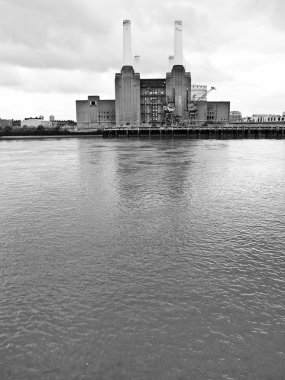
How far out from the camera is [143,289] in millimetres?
8977

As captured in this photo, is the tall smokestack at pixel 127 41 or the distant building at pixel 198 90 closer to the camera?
the tall smokestack at pixel 127 41

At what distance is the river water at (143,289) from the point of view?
6.39m

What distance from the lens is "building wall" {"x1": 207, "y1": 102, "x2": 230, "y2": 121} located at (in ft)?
506

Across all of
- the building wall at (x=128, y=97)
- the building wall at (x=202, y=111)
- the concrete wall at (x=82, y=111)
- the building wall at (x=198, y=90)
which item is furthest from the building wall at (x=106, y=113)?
the building wall at (x=198, y=90)

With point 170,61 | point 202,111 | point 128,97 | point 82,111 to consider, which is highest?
point 170,61

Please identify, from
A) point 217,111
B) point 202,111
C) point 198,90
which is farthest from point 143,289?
point 198,90

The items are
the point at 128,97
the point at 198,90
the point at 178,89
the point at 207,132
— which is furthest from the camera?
the point at 198,90

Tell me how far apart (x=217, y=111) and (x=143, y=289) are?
503ft

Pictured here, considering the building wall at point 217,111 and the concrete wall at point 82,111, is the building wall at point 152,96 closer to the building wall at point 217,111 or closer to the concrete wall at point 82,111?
the building wall at point 217,111

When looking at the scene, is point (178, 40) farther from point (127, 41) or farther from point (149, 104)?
point (149, 104)

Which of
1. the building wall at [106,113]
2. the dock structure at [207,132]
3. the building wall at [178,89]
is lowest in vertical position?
the dock structure at [207,132]

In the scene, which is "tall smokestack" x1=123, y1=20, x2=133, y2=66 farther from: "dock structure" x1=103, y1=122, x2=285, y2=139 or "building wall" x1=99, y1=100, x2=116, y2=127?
"dock structure" x1=103, y1=122, x2=285, y2=139

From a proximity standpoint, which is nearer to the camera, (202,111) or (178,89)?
(178,89)

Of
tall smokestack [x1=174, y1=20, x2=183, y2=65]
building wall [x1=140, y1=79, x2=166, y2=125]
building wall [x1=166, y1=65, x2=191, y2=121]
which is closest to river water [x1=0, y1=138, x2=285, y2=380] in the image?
tall smokestack [x1=174, y1=20, x2=183, y2=65]
